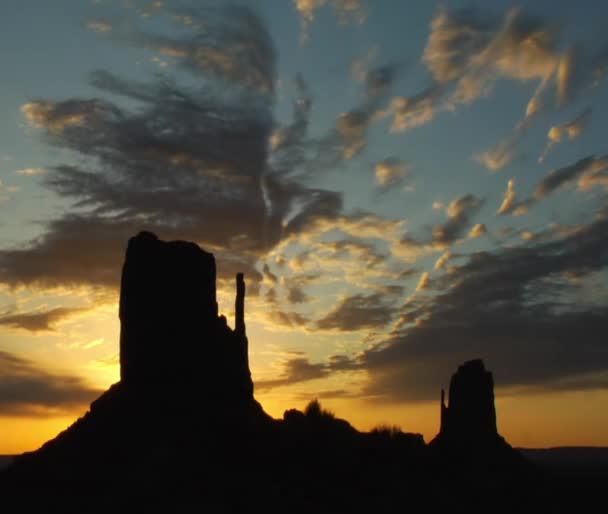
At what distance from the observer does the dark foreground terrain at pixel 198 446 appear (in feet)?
153

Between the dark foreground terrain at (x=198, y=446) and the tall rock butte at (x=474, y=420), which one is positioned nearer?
the dark foreground terrain at (x=198, y=446)

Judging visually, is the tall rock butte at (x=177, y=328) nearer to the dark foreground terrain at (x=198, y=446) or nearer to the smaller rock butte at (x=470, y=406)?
the dark foreground terrain at (x=198, y=446)

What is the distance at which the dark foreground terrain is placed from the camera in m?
46.5

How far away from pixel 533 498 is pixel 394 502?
1346 inches

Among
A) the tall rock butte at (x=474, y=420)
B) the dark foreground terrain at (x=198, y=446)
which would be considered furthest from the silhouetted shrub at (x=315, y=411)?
the tall rock butte at (x=474, y=420)

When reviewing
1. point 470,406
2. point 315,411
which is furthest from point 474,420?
point 315,411

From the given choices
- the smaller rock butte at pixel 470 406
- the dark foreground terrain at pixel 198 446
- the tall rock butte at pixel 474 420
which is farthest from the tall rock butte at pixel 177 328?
the smaller rock butte at pixel 470 406

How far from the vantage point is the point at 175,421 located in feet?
170

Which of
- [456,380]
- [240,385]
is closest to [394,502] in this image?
[240,385]

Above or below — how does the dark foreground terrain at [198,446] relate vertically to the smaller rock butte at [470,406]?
below

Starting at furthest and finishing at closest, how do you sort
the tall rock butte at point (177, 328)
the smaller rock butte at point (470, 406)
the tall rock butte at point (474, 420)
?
the smaller rock butte at point (470, 406) → the tall rock butte at point (474, 420) → the tall rock butte at point (177, 328)

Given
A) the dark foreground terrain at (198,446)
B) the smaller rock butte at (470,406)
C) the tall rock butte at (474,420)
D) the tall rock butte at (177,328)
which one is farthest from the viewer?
the smaller rock butte at (470,406)

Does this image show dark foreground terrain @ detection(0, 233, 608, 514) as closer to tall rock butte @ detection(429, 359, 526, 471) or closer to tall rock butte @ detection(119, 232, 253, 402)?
tall rock butte @ detection(119, 232, 253, 402)

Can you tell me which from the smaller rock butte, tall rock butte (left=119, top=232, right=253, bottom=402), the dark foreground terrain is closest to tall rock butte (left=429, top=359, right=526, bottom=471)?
the smaller rock butte
